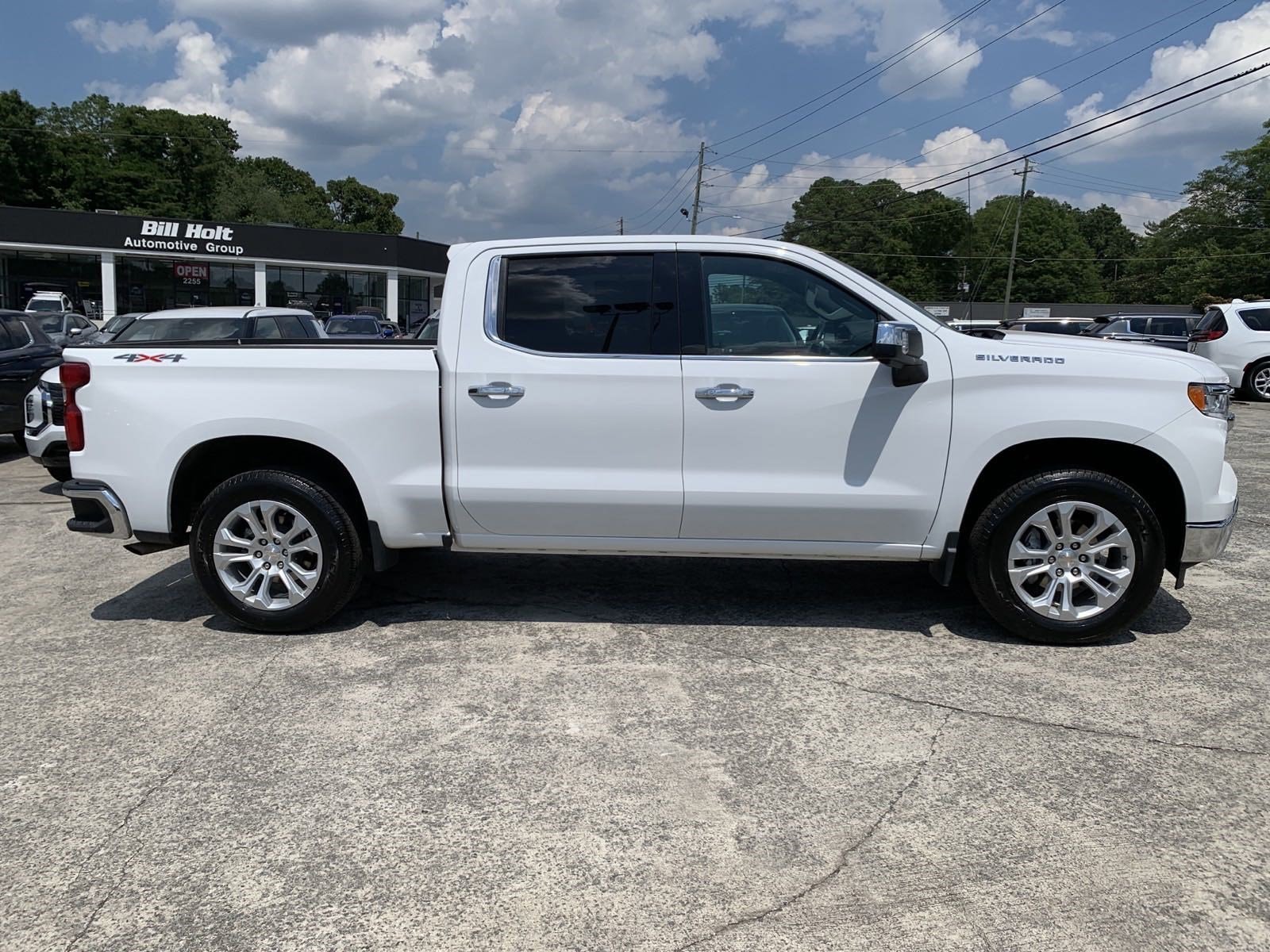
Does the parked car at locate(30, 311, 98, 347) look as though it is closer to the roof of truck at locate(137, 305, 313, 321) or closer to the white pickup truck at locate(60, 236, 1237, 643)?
the roof of truck at locate(137, 305, 313, 321)

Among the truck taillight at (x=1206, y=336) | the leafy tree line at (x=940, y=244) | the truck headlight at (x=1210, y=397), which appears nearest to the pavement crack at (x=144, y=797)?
the truck headlight at (x=1210, y=397)

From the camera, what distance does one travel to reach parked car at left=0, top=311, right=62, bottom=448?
33.9ft

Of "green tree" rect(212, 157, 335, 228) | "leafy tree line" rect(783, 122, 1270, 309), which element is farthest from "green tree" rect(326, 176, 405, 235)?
"leafy tree line" rect(783, 122, 1270, 309)

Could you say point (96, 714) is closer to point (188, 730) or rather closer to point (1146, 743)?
point (188, 730)

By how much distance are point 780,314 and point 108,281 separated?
46548 mm

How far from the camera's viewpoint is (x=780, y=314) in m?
4.71

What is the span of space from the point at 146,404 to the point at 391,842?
9.43 feet

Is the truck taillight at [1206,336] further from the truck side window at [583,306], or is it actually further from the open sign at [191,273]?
the open sign at [191,273]

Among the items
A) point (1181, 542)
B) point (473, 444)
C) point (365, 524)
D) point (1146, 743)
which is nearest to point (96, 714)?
point (365, 524)

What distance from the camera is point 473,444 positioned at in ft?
15.5

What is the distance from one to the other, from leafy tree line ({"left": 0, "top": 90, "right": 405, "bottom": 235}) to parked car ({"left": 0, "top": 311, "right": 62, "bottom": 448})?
257ft

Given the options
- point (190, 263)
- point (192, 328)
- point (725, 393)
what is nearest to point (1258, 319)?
point (725, 393)

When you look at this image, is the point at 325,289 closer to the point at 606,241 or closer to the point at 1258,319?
the point at 1258,319

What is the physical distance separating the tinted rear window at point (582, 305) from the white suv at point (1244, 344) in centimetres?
1707
